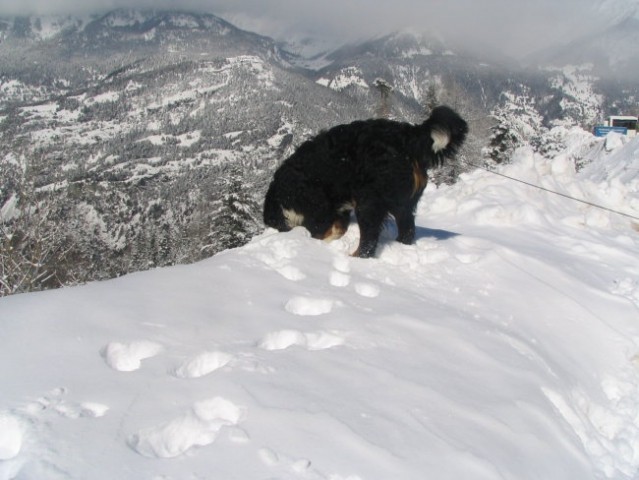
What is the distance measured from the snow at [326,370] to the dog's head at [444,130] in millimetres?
1246

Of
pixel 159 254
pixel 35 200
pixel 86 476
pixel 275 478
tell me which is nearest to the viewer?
pixel 86 476

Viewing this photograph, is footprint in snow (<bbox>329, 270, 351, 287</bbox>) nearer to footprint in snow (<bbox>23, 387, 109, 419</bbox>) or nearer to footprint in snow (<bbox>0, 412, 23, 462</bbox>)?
footprint in snow (<bbox>23, 387, 109, 419</bbox>)

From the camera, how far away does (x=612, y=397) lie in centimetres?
364

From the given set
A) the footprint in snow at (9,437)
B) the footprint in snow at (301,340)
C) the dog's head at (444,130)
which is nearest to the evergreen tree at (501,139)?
the dog's head at (444,130)

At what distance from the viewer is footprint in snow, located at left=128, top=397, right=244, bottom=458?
181 centimetres

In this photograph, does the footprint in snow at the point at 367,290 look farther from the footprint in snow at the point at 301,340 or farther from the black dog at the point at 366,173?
the footprint in snow at the point at 301,340

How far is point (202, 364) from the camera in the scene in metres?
→ 2.51

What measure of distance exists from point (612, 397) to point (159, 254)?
45444mm

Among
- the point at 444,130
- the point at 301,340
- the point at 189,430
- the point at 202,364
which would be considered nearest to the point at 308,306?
the point at 301,340

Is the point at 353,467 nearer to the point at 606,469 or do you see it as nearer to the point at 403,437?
the point at 403,437

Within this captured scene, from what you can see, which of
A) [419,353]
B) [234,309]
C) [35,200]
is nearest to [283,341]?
[234,309]

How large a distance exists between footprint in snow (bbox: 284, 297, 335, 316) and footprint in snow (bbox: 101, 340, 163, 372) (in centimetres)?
115

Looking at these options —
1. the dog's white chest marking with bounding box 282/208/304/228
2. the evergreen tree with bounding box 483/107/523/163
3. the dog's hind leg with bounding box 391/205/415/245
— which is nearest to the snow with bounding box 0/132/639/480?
the dog's hind leg with bounding box 391/205/415/245

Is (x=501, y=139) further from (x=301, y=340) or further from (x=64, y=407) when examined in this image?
(x=64, y=407)
